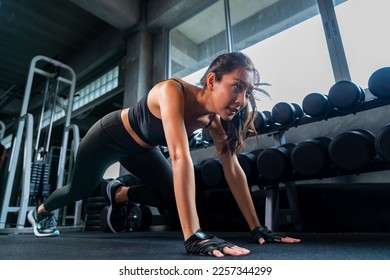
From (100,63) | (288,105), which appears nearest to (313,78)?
(288,105)

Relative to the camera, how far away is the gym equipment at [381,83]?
1305mm

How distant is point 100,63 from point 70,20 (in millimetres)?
711

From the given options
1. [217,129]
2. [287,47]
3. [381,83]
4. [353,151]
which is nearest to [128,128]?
[217,129]

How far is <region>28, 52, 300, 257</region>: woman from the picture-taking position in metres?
0.81

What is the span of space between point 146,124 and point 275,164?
29.8 inches

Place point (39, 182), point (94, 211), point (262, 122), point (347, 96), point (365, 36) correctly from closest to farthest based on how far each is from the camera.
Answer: point (347, 96)
point (262, 122)
point (365, 36)
point (39, 182)
point (94, 211)

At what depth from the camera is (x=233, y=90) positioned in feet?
3.15

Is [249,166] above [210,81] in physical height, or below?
below

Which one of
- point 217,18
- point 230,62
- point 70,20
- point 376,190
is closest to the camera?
point 230,62

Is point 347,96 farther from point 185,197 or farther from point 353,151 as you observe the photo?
point 185,197

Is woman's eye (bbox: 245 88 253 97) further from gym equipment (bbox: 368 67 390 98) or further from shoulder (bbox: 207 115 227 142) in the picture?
gym equipment (bbox: 368 67 390 98)

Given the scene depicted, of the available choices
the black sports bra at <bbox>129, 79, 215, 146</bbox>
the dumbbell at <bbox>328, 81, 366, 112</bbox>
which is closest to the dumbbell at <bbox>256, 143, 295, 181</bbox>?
the dumbbell at <bbox>328, 81, 366, 112</bbox>

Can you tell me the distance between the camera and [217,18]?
10.6ft
